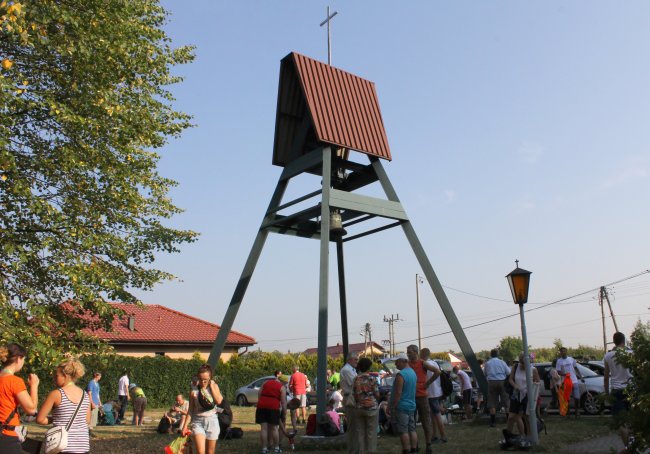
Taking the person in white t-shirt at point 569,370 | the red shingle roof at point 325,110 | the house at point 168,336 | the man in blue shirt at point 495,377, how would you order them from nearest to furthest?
the red shingle roof at point 325,110 → the man in blue shirt at point 495,377 → the person in white t-shirt at point 569,370 → the house at point 168,336

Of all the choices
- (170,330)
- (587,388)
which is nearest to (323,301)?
(587,388)

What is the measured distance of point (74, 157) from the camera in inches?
429

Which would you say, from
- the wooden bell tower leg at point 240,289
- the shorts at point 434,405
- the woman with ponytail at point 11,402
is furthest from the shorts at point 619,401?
the wooden bell tower leg at point 240,289

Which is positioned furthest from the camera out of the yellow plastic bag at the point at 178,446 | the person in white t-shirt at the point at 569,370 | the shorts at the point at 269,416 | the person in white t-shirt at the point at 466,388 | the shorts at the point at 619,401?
the person in white t-shirt at the point at 466,388

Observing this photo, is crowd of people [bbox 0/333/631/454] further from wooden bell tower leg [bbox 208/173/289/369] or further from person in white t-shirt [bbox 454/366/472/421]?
wooden bell tower leg [bbox 208/173/289/369]

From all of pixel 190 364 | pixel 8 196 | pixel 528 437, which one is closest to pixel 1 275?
pixel 8 196

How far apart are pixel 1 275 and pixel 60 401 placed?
22.9 feet

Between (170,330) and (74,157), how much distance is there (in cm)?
2762

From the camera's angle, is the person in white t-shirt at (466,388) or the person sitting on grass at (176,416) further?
the person in white t-shirt at (466,388)

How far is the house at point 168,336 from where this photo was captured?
110 feet

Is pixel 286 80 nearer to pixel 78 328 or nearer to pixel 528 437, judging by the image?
pixel 78 328

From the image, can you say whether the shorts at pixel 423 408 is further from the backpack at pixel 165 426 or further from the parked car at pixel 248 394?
the parked car at pixel 248 394

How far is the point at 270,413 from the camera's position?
31.7 ft

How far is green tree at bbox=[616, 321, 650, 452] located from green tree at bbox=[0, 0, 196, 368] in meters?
8.55
